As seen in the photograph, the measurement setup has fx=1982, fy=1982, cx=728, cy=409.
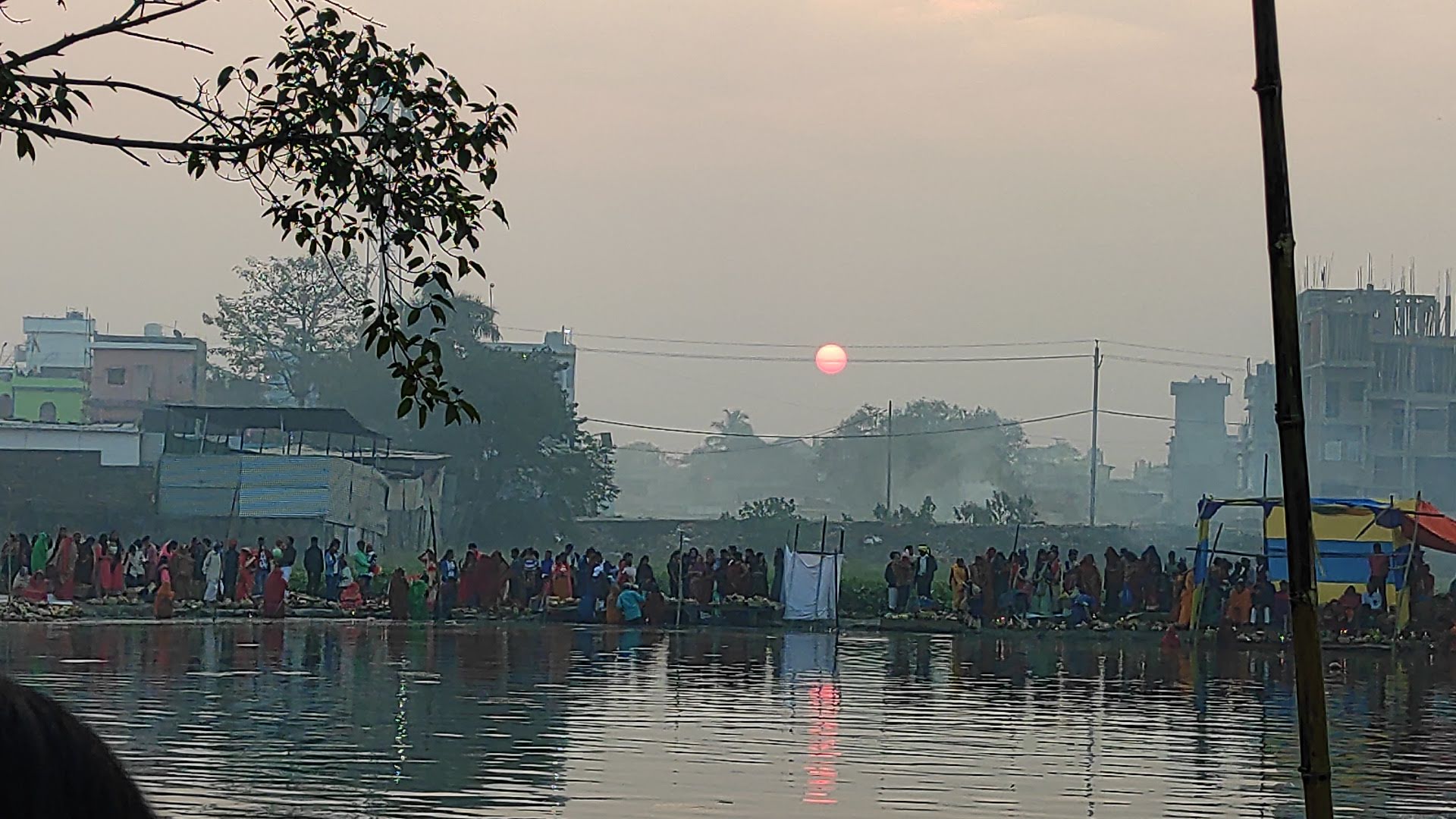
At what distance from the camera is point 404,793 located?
450 inches

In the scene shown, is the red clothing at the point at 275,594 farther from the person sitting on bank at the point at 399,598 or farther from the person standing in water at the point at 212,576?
the person sitting on bank at the point at 399,598

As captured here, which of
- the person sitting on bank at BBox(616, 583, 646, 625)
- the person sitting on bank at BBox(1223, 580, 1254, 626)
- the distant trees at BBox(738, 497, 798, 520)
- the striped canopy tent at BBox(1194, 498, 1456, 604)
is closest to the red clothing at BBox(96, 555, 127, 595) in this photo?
the person sitting on bank at BBox(616, 583, 646, 625)

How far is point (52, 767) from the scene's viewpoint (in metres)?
1.52

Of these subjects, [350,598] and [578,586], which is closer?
[578,586]

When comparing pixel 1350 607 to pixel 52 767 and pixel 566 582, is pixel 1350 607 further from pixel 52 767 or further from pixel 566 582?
pixel 52 767

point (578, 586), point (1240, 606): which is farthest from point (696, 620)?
point (1240, 606)

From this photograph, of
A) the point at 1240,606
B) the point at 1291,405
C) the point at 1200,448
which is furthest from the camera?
the point at 1200,448

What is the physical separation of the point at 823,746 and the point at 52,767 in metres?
13.2

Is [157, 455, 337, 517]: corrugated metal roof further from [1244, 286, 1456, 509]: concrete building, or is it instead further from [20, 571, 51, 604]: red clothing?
[1244, 286, 1456, 509]: concrete building

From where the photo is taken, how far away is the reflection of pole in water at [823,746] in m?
12.0

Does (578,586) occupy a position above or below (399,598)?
above

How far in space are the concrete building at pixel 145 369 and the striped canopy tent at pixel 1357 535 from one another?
60.5 m

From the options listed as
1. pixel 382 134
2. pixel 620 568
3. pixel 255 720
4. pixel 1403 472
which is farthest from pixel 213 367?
pixel 382 134

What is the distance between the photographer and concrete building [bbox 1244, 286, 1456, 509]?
7700cm
